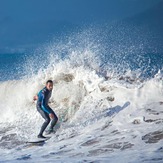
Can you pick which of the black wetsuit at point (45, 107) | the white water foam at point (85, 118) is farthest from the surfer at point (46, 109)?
the white water foam at point (85, 118)

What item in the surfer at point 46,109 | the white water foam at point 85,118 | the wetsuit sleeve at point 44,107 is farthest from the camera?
the wetsuit sleeve at point 44,107

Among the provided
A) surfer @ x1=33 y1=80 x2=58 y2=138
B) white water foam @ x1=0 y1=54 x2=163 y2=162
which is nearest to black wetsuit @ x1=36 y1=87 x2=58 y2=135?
surfer @ x1=33 y1=80 x2=58 y2=138

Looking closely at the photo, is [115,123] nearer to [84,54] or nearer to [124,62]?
[124,62]

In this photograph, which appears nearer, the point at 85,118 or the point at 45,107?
the point at 45,107

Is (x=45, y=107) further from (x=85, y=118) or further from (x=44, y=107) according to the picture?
(x=85, y=118)

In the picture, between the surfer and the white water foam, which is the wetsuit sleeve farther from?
the white water foam

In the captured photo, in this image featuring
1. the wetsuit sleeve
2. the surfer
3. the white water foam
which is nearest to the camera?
the white water foam

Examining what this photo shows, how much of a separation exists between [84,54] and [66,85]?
5.96 feet

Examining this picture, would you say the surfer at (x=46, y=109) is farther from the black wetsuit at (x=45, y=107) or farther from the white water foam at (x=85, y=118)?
the white water foam at (x=85, y=118)

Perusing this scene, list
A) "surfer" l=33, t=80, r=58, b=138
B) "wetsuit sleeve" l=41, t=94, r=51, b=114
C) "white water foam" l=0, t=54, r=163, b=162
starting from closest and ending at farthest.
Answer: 1. "white water foam" l=0, t=54, r=163, b=162
2. "surfer" l=33, t=80, r=58, b=138
3. "wetsuit sleeve" l=41, t=94, r=51, b=114

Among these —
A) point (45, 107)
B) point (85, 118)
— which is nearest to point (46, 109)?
point (45, 107)

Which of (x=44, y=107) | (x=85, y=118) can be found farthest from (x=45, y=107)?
(x=85, y=118)

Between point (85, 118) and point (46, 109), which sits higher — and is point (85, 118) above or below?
below

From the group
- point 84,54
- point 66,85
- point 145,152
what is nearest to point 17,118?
point 66,85
